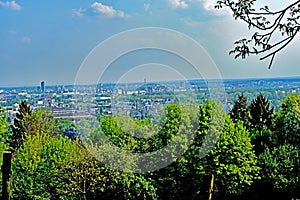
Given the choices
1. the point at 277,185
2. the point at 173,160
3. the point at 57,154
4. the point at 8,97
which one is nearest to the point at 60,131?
the point at 8,97

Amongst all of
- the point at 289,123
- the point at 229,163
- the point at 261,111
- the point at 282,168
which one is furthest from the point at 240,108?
the point at 229,163

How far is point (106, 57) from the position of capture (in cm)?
1825

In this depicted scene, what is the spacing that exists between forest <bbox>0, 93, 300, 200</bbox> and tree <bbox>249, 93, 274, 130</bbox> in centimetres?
649

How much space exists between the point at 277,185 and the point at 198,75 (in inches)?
304

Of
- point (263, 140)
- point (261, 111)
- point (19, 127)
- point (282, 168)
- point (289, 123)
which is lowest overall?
point (282, 168)

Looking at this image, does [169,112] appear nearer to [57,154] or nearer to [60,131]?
[57,154]

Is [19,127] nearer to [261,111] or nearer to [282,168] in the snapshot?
[261,111]

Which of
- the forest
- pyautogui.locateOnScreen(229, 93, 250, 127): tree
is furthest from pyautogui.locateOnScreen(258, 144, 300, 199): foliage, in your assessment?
pyautogui.locateOnScreen(229, 93, 250, 127): tree

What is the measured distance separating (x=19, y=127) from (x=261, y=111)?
1584 cm

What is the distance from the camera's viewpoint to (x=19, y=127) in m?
34.0

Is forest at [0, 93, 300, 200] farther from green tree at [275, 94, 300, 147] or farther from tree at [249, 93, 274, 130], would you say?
tree at [249, 93, 274, 130]

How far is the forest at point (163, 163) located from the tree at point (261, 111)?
21.3 ft

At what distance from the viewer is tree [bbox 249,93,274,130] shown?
99.0ft

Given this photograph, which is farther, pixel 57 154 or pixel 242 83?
pixel 242 83
